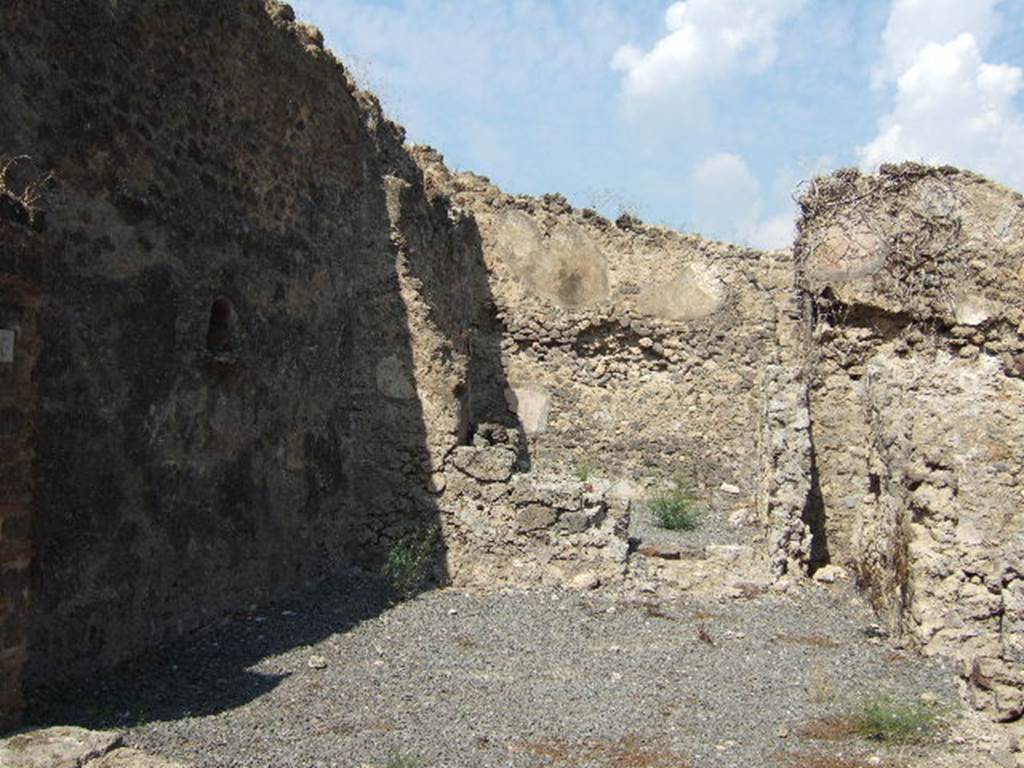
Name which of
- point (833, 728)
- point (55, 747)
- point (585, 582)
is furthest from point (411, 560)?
point (55, 747)

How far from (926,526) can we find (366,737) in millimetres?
4322

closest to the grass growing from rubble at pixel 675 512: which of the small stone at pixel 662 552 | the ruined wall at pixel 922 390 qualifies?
the ruined wall at pixel 922 390

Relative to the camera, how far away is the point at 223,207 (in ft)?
23.5

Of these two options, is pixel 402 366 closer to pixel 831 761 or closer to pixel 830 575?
pixel 830 575

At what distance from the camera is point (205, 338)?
6.91 metres

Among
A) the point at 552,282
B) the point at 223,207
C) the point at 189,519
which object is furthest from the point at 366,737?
the point at 552,282

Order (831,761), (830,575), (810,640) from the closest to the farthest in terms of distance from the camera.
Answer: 1. (831,761)
2. (810,640)
3. (830,575)

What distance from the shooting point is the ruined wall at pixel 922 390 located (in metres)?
6.97

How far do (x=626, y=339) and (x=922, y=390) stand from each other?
5.37 m

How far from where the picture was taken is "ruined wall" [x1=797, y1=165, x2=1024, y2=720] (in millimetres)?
6973

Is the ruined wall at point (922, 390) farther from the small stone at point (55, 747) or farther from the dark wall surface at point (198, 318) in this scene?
the small stone at point (55, 747)

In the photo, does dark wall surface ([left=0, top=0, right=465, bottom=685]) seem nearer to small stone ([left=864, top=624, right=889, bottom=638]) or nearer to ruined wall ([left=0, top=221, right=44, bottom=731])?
ruined wall ([left=0, top=221, right=44, bottom=731])

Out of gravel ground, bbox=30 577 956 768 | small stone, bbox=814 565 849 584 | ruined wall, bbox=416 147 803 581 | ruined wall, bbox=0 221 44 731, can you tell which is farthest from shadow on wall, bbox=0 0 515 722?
ruined wall, bbox=416 147 803 581

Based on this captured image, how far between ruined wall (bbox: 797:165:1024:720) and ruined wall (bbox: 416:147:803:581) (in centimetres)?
193
